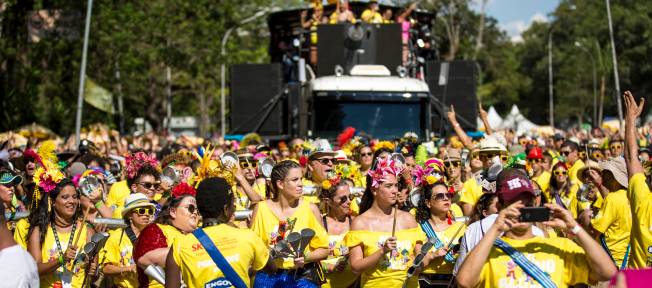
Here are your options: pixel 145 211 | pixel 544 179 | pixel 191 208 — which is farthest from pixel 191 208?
pixel 544 179

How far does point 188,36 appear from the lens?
133 ft

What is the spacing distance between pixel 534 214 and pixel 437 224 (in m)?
3.31

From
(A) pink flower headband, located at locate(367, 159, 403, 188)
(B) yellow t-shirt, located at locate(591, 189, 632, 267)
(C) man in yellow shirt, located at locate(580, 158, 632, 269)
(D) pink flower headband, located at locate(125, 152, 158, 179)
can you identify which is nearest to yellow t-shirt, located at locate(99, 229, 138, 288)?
(D) pink flower headband, located at locate(125, 152, 158, 179)

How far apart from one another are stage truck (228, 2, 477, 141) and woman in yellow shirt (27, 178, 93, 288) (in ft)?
33.6

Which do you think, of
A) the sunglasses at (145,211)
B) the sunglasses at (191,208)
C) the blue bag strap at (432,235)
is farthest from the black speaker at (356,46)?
the sunglasses at (191,208)

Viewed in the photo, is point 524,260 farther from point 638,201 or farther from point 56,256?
point 56,256

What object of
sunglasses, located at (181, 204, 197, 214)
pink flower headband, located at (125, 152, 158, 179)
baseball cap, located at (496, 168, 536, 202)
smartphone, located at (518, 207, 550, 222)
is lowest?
pink flower headband, located at (125, 152, 158, 179)

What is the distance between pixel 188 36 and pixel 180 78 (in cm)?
790

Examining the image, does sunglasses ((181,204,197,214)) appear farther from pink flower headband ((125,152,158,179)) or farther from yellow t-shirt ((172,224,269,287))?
pink flower headband ((125,152,158,179))

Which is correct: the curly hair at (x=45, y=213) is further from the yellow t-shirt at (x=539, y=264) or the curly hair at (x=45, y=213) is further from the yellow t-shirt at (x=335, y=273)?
the yellow t-shirt at (x=539, y=264)

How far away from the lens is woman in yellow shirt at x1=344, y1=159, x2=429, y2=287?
25.1 ft

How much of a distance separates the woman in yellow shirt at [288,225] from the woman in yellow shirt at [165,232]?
2.39 ft

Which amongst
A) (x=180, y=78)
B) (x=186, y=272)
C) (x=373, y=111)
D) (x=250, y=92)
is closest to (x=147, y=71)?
(x=180, y=78)

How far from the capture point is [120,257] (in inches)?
347
